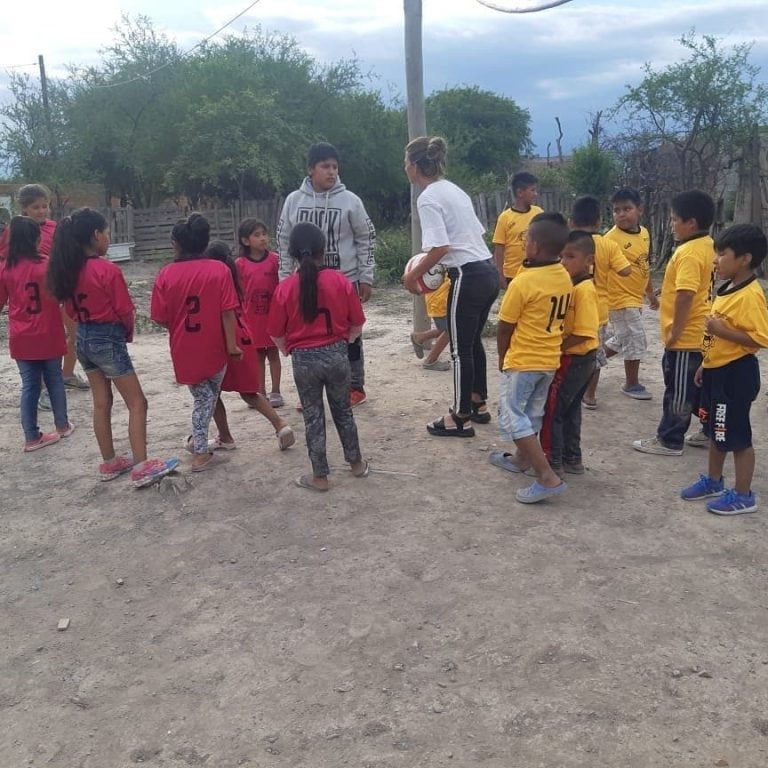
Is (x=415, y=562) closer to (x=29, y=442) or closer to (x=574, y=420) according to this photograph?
(x=574, y=420)

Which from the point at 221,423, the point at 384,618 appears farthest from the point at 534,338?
the point at 221,423

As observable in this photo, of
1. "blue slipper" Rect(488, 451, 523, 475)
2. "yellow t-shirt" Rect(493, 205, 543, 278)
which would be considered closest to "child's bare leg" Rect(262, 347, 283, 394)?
"blue slipper" Rect(488, 451, 523, 475)

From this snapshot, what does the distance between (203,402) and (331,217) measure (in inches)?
66.8

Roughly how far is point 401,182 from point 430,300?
70.5 feet

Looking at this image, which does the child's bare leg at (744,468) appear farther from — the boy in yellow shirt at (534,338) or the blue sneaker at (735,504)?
the boy in yellow shirt at (534,338)

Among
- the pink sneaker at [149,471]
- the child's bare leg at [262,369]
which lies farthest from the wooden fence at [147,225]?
the pink sneaker at [149,471]

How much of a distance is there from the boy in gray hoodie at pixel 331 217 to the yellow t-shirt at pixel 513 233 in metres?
1.81

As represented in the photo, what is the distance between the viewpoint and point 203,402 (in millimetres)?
4809

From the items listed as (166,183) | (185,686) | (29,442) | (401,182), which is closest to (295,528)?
(185,686)

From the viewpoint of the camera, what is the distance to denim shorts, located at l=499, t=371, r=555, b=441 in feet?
13.8

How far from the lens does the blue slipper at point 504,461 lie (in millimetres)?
4723

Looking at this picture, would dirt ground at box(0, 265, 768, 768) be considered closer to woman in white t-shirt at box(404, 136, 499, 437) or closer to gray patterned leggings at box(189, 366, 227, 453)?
gray patterned leggings at box(189, 366, 227, 453)

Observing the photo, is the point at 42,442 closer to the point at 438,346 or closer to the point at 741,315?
the point at 438,346

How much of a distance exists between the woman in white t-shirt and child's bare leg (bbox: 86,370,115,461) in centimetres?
214
